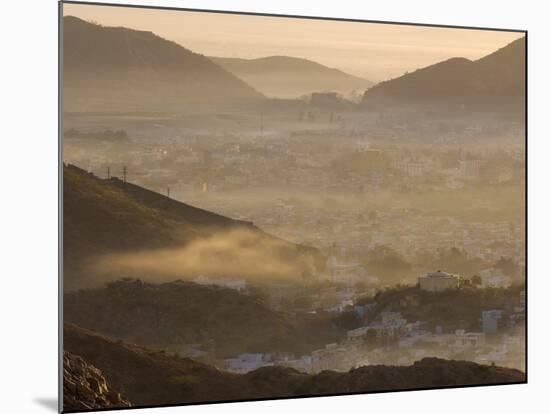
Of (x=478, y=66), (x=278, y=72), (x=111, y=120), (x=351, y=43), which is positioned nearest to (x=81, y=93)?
(x=111, y=120)

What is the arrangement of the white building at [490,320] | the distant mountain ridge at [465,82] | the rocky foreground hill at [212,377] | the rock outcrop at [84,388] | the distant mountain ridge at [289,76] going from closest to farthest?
the rock outcrop at [84,388], the rocky foreground hill at [212,377], the distant mountain ridge at [289,76], the distant mountain ridge at [465,82], the white building at [490,320]

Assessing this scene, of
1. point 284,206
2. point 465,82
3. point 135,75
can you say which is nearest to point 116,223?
Result: point 135,75

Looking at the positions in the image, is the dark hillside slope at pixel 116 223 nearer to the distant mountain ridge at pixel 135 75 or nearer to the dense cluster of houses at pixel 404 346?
the distant mountain ridge at pixel 135 75

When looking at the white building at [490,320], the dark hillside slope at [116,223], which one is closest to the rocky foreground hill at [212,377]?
the white building at [490,320]

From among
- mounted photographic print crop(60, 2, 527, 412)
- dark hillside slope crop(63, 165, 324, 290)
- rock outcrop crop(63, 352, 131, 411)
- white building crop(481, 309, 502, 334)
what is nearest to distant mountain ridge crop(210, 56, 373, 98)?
mounted photographic print crop(60, 2, 527, 412)

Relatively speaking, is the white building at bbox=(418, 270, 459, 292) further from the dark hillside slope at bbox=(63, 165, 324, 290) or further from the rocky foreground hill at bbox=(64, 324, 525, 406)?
the dark hillside slope at bbox=(63, 165, 324, 290)
